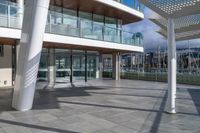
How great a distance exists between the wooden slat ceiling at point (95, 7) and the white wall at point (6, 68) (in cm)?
516

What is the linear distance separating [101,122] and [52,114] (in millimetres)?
2030

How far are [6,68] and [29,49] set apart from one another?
9.86 meters

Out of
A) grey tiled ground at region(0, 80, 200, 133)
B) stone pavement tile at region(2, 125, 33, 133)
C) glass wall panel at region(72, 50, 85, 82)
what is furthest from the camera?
glass wall panel at region(72, 50, 85, 82)

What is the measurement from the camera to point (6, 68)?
16703mm

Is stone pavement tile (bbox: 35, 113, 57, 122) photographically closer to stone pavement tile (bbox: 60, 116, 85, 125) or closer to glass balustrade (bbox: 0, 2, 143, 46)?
stone pavement tile (bbox: 60, 116, 85, 125)

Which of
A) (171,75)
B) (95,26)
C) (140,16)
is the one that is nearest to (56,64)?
(95,26)

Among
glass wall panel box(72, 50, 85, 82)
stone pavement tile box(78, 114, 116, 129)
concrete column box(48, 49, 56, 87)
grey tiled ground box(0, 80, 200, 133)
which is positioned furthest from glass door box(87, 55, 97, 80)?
stone pavement tile box(78, 114, 116, 129)

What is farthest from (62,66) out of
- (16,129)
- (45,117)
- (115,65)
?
(16,129)

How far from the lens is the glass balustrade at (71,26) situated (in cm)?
1173

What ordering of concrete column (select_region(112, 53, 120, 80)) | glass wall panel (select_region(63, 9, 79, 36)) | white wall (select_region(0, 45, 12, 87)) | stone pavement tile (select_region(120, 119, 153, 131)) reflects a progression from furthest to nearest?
concrete column (select_region(112, 53, 120, 80)), white wall (select_region(0, 45, 12, 87)), glass wall panel (select_region(63, 9, 79, 36)), stone pavement tile (select_region(120, 119, 153, 131))

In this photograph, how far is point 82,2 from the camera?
17.0m

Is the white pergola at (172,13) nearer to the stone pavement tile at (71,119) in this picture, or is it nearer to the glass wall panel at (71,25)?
the stone pavement tile at (71,119)

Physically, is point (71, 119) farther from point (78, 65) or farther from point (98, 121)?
point (78, 65)

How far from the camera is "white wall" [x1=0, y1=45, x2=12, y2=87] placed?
16.5 m
